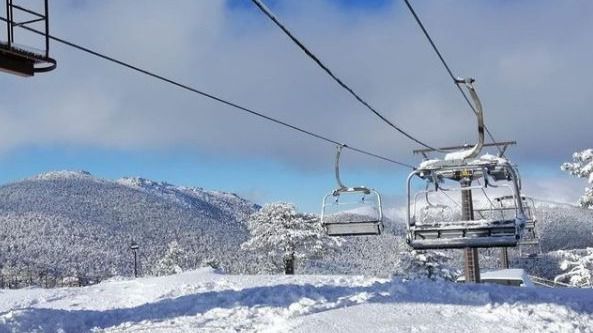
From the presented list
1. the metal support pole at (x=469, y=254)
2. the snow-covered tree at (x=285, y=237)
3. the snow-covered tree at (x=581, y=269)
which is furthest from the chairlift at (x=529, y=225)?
the snow-covered tree at (x=285, y=237)

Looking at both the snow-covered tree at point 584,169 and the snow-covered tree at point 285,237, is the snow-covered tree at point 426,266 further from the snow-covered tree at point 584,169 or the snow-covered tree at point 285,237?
the snow-covered tree at point 584,169

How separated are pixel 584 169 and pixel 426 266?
16369 millimetres

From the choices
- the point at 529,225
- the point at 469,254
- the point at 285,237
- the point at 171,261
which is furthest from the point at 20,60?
the point at 171,261

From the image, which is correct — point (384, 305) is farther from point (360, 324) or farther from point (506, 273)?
point (506, 273)

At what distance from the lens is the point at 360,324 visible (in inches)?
494

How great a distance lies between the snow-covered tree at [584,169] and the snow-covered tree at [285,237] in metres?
21.6

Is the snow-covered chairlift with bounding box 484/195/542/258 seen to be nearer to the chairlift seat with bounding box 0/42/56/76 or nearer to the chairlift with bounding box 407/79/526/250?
the chairlift with bounding box 407/79/526/250

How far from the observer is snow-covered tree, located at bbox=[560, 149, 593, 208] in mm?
27344

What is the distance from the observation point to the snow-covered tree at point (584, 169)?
89.7 ft

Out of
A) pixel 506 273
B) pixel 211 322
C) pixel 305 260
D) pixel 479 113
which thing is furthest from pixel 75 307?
pixel 305 260

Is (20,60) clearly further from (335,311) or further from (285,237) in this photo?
(285,237)

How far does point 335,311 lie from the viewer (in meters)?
13.6

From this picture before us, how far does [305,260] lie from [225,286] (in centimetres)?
2854

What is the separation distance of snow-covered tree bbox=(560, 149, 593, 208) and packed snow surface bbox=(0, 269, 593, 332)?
11.5m
